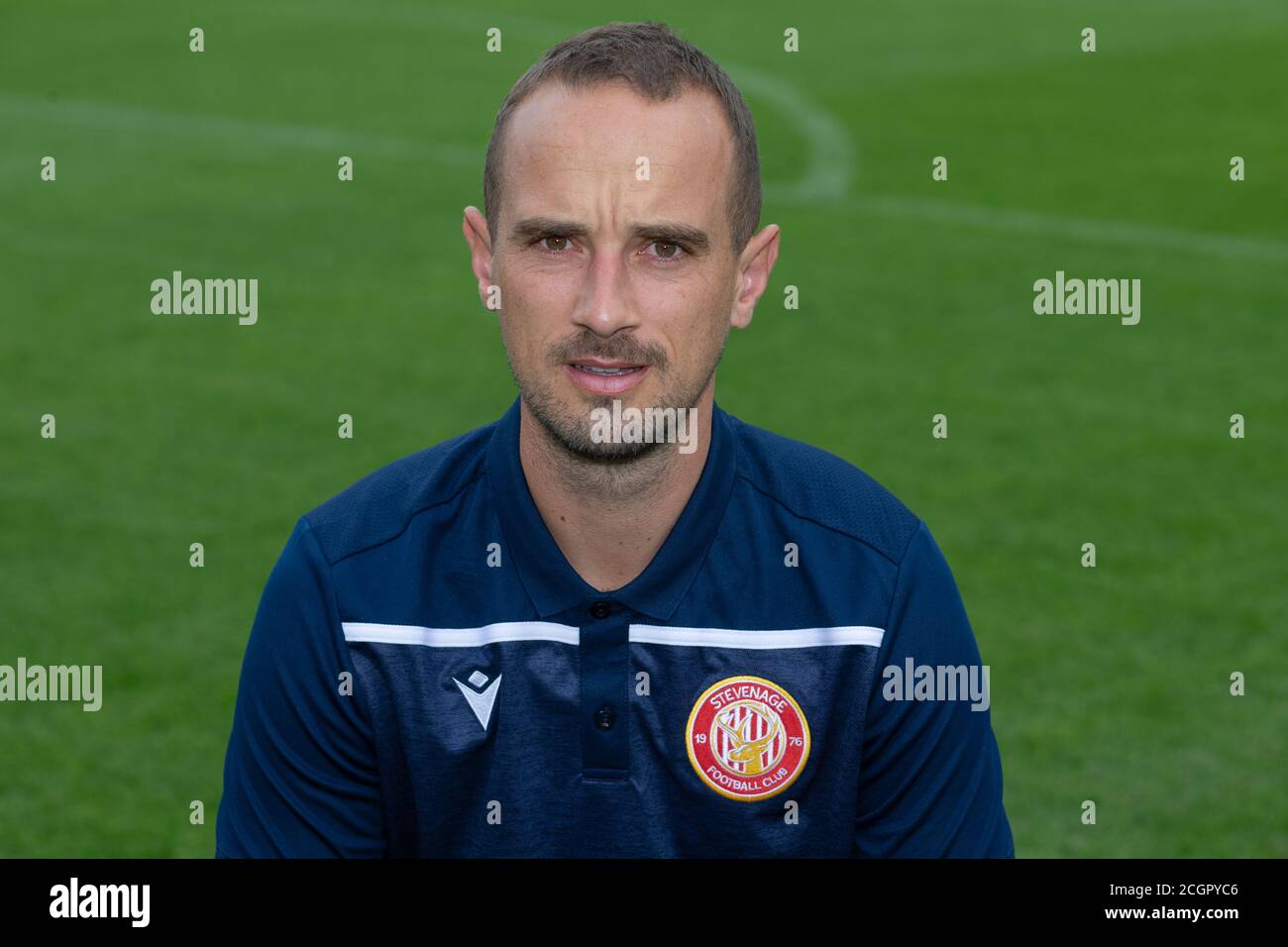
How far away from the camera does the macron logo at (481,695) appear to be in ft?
10.7

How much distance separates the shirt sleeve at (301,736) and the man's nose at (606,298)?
67 cm

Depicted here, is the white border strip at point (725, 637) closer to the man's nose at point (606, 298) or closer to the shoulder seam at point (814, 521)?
the shoulder seam at point (814, 521)

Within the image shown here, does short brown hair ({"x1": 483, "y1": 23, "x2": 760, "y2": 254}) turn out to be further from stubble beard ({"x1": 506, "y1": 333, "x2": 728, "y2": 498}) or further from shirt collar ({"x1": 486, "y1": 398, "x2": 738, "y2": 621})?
shirt collar ({"x1": 486, "y1": 398, "x2": 738, "y2": 621})

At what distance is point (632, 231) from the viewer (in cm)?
313

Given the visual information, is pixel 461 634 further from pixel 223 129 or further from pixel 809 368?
pixel 223 129

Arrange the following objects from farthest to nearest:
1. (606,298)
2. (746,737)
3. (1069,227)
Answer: (1069,227) < (746,737) < (606,298)

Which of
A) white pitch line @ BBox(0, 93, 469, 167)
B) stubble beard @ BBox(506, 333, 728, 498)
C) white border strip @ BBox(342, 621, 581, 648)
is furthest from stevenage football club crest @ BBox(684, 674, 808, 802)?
white pitch line @ BBox(0, 93, 469, 167)

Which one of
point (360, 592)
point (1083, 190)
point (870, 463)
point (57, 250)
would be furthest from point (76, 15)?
point (360, 592)

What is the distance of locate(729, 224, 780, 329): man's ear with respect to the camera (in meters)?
3.40

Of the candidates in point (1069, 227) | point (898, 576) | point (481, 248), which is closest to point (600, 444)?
point (481, 248)

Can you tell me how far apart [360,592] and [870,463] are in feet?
19.1

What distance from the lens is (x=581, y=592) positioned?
3.31m

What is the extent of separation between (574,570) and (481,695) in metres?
0.28
